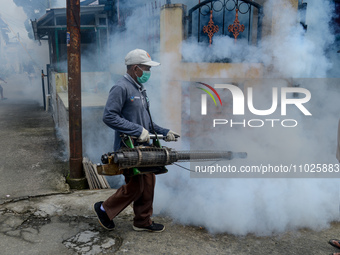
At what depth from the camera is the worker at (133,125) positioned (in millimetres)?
3096

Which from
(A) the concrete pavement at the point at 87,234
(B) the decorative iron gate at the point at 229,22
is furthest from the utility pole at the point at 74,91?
(B) the decorative iron gate at the point at 229,22

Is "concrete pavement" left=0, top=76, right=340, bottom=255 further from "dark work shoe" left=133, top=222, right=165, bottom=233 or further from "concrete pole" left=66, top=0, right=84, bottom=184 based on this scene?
"concrete pole" left=66, top=0, right=84, bottom=184

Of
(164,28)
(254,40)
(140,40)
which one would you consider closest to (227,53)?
(254,40)

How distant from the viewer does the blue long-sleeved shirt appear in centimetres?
308

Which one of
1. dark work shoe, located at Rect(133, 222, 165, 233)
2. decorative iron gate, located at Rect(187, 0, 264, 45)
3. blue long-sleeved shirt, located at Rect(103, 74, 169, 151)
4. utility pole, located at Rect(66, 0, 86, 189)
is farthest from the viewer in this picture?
decorative iron gate, located at Rect(187, 0, 264, 45)

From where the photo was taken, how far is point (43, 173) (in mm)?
5246

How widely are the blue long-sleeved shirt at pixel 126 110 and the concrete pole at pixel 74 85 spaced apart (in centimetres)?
159

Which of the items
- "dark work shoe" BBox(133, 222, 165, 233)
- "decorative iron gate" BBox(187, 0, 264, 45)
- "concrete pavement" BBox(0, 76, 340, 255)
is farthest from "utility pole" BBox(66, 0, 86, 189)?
"decorative iron gate" BBox(187, 0, 264, 45)

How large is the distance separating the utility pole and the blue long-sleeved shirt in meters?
1.59

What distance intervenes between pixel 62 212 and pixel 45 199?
1.67 ft

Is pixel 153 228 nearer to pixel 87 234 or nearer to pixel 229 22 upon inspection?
pixel 87 234

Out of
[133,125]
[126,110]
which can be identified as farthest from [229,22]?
[133,125]

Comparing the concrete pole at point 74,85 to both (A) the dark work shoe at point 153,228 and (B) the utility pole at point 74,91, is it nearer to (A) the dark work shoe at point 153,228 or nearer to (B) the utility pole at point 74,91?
(B) the utility pole at point 74,91

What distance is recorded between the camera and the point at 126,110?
3236mm
